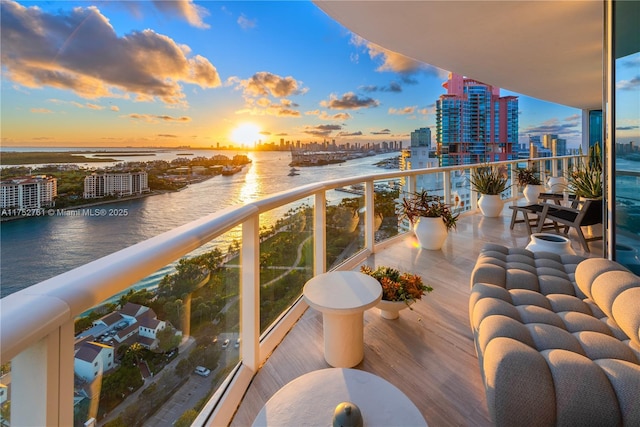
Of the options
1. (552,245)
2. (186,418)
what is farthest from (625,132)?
(186,418)

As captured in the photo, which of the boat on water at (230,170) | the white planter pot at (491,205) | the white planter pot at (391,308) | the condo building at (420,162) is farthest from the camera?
the boat on water at (230,170)

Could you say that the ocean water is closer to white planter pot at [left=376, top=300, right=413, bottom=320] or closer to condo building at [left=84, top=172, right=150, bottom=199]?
condo building at [left=84, top=172, right=150, bottom=199]

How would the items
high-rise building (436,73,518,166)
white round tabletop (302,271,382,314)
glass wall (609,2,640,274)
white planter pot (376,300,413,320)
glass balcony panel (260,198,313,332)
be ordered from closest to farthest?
1. white round tabletop (302,271,382,314)
2. glass balcony panel (260,198,313,332)
3. white planter pot (376,300,413,320)
4. glass wall (609,2,640,274)
5. high-rise building (436,73,518,166)

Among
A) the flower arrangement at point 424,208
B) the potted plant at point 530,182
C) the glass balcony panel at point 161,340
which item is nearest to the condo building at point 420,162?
the flower arrangement at point 424,208

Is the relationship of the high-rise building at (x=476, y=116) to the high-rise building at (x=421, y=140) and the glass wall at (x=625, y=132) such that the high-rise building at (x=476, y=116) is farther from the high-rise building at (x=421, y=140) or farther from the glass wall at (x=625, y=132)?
the glass wall at (x=625, y=132)

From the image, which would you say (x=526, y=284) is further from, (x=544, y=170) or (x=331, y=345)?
(x=544, y=170)

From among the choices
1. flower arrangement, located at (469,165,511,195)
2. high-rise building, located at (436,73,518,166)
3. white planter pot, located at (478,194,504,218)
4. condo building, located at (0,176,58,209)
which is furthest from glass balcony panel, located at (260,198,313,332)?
high-rise building, located at (436,73,518,166)
